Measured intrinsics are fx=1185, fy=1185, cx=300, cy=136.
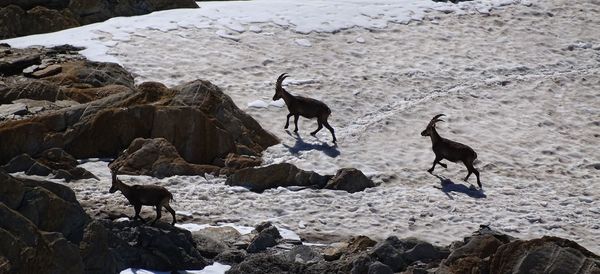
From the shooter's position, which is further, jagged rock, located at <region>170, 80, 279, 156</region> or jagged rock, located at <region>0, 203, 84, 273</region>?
jagged rock, located at <region>170, 80, 279, 156</region>

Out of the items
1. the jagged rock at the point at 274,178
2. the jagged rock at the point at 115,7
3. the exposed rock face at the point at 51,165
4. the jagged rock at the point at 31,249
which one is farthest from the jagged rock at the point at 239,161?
the jagged rock at the point at 115,7

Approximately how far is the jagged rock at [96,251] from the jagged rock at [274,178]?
6.64m

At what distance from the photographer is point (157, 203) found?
18.8 metres

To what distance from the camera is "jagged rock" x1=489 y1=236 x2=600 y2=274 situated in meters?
15.6

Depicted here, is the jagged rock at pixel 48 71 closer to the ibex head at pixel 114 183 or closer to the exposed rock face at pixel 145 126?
the exposed rock face at pixel 145 126

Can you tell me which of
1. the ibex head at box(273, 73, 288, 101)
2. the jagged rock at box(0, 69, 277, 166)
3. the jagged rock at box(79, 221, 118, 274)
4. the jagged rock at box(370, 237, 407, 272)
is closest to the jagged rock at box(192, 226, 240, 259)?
the jagged rock at box(79, 221, 118, 274)

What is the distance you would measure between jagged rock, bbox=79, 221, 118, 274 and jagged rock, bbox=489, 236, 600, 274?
5.09 metres

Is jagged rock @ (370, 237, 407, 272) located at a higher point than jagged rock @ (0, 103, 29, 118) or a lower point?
higher

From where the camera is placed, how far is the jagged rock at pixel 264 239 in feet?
59.5

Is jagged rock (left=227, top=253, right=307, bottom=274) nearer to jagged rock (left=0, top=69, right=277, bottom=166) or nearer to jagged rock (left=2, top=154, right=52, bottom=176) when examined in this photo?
jagged rock (left=2, top=154, right=52, bottom=176)

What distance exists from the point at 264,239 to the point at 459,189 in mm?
6419

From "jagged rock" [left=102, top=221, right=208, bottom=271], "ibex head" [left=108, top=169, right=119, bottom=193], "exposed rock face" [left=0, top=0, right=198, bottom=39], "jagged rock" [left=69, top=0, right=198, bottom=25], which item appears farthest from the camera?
"jagged rock" [left=69, top=0, right=198, bottom=25]

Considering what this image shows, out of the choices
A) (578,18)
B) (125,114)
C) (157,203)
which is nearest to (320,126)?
(125,114)

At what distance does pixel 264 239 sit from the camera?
18.3 metres
